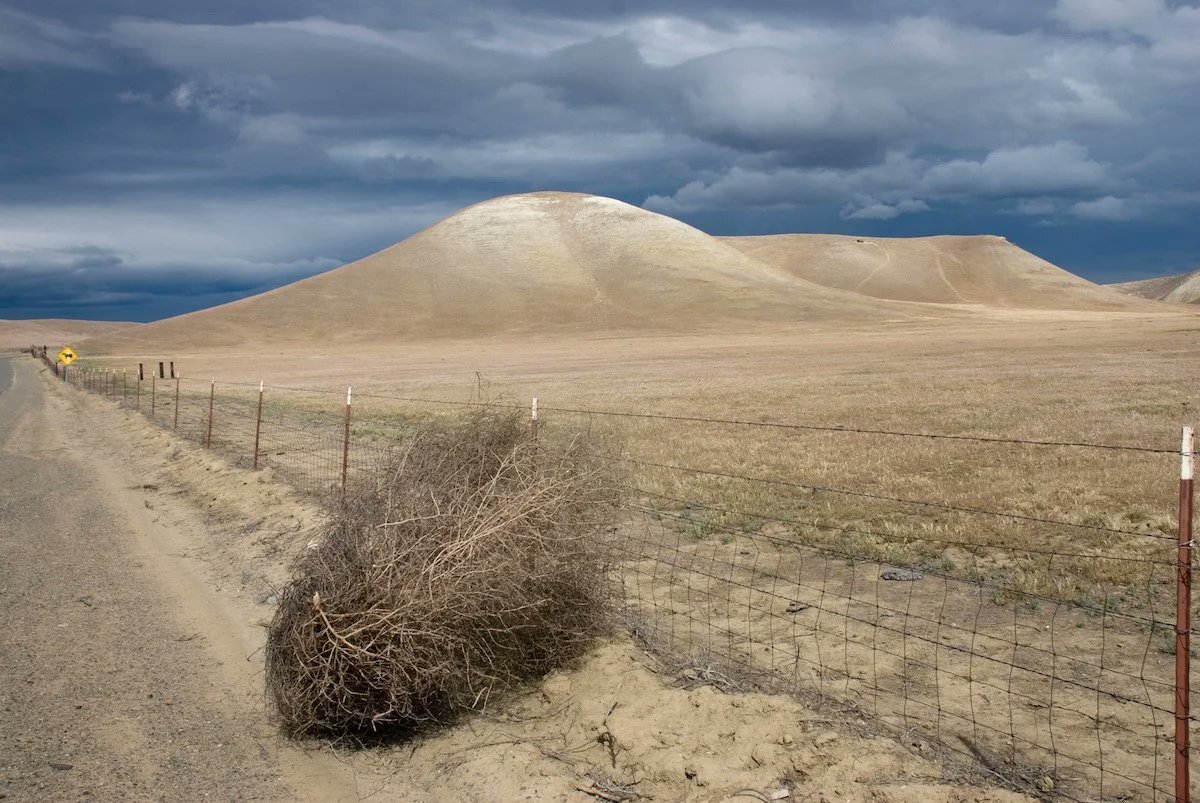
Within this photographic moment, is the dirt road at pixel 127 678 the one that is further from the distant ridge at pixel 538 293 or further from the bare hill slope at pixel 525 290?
the bare hill slope at pixel 525 290

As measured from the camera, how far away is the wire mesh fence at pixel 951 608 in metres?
5.27

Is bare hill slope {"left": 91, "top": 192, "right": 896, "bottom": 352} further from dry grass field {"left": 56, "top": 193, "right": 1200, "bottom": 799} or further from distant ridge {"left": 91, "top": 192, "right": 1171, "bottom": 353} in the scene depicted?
dry grass field {"left": 56, "top": 193, "right": 1200, "bottom": 799}

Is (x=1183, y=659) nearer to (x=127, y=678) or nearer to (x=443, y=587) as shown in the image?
(x=443, y=587)

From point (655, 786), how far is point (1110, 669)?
321 centimetres

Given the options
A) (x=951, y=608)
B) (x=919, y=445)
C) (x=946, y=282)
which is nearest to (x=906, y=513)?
(x=951, y=608)

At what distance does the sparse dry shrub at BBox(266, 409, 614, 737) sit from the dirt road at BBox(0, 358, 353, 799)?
457mm

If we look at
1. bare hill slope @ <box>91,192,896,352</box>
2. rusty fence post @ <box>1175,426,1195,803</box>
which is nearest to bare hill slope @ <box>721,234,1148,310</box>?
bare hill slope @ <box>91,192,896,352</box>

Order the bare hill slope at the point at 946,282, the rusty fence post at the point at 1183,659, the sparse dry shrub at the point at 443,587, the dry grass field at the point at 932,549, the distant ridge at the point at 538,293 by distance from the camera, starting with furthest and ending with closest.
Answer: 1. the bare hill slope at the point at 946,282
2. the distant ridge at the point at 538,293
3. the dry grass field at the point at 932,549
4. the sparse dry shrub at the point at 443,587
5. the rusty fence post at the point at 1183,659

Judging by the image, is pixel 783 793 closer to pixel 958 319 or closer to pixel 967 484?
pixel 967 484

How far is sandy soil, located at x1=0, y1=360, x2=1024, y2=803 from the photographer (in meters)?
5.05

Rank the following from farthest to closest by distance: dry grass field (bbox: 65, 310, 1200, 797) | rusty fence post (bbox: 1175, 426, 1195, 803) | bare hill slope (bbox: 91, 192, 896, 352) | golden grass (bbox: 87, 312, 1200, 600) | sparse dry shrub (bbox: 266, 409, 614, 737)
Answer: bare hill slope (bbox: 91, 192, 896, 352) → golden grass (bbox: 87, 312, 1200, 600) → dry grass field (bbox: 65, 310, 1200, 797) → sparse dry shrub (bbox: 266, 409, 614, 737) → rusty fence post (bbox: 1175, 426, 1195, 803)

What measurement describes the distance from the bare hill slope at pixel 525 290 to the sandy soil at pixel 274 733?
3754 inches

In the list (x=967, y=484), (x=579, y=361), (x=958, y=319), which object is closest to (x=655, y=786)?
(x=967, y=484)

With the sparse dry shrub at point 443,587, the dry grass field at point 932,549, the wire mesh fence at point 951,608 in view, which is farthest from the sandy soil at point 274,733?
the dry grass field at point 932,549
